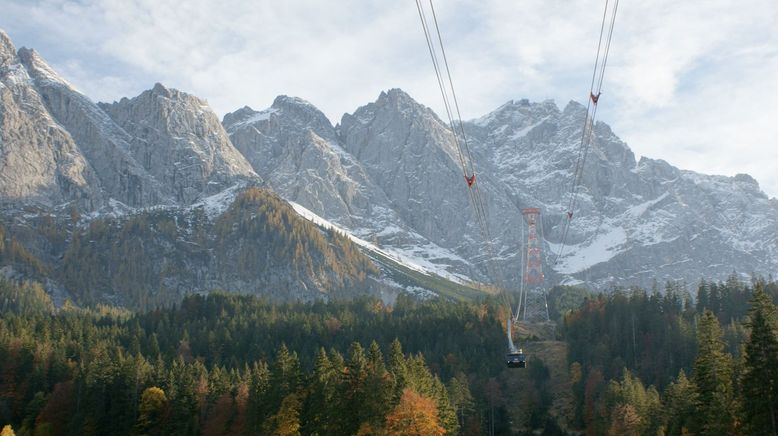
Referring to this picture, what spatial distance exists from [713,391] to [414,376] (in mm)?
32436

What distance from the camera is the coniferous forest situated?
257 ft

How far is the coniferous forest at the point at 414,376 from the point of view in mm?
78250

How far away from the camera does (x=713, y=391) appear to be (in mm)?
70062

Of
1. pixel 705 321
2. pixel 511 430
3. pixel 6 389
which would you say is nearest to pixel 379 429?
pixel 705 321

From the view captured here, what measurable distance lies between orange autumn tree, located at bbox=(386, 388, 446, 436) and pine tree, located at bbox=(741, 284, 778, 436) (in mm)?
29483

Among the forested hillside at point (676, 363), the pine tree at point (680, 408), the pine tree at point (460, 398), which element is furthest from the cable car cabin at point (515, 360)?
the pine tree at point (460, 398)

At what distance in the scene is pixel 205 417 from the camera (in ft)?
362

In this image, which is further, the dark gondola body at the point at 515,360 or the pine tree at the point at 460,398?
the pine tree at the point at 460,398

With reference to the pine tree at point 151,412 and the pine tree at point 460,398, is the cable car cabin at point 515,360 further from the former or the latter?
the pine tree at point 151,412

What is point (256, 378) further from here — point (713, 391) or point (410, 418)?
point (713, 391)

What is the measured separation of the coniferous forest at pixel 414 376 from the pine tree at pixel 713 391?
150 millimetres

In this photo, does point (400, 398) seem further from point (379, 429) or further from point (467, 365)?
point (467, 365)

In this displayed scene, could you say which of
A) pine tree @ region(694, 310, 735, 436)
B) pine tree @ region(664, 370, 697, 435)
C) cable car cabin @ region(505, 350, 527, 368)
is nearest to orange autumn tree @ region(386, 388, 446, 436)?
cable car cabin @ region(505, 350, 527, 368)

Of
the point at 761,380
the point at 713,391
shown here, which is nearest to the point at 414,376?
the point at 713,391
